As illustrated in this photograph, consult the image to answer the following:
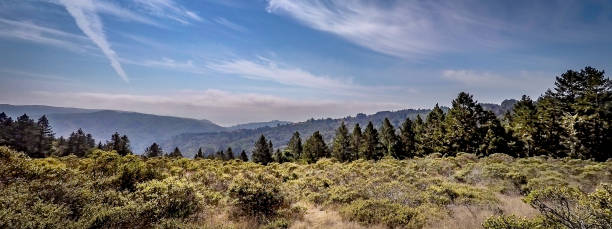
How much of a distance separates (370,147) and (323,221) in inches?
1909

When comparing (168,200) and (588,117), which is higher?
(588,117)

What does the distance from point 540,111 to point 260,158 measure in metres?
49.3

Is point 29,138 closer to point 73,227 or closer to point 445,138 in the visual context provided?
point 73,227

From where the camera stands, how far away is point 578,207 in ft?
20.7

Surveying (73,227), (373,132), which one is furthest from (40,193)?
(373,132)

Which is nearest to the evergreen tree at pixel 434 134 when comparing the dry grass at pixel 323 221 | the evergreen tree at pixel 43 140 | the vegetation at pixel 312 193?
the vegetation at pixel 312 193

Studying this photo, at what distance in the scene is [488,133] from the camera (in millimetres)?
37750

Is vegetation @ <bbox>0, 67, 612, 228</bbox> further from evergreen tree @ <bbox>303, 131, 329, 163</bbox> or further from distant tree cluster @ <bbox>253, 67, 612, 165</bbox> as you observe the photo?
evergreen tree @ <bbox>303, 131, 329, 163</bbox>

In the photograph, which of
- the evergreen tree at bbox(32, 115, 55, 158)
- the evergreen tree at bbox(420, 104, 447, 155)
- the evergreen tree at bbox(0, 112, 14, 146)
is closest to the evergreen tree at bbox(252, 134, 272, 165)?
the evergreen tree at bbox(420, 104, 447, 155)

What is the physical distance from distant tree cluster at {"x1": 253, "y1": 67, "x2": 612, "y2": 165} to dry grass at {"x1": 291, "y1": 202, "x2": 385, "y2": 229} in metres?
32.7

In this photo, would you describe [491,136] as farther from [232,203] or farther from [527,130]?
[232,203]

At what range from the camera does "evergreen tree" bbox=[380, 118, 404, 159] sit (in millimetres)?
55750

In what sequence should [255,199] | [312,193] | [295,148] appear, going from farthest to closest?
[295,148], [312,193], [255,199]

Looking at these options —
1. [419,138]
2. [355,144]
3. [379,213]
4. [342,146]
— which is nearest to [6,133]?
[342,146]
